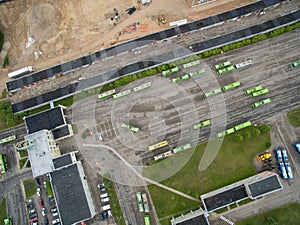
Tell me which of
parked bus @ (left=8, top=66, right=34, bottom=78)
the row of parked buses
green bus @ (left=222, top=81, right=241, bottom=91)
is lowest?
the row of parked buses

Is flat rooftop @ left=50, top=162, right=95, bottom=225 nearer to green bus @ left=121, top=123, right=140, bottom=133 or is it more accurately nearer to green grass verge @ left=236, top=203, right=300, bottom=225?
green bus @ left=121, top=123, right=140, bottom=133

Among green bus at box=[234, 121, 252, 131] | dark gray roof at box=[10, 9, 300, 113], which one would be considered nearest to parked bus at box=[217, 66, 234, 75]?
dark gray roof at box=[10, 9, 300, 113]

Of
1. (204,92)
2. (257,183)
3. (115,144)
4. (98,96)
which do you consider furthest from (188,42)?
(257,183)

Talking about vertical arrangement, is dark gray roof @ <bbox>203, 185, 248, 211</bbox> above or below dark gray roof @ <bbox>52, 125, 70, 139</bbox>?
below

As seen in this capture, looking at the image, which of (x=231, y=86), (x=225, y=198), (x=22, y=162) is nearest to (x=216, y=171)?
(x=225, y=198)

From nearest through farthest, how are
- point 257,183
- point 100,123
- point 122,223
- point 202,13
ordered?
point 257,183, point 122,223, point 100,123, point 202,13

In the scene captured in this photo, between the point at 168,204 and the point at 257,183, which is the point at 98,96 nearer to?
the point at 168,204
